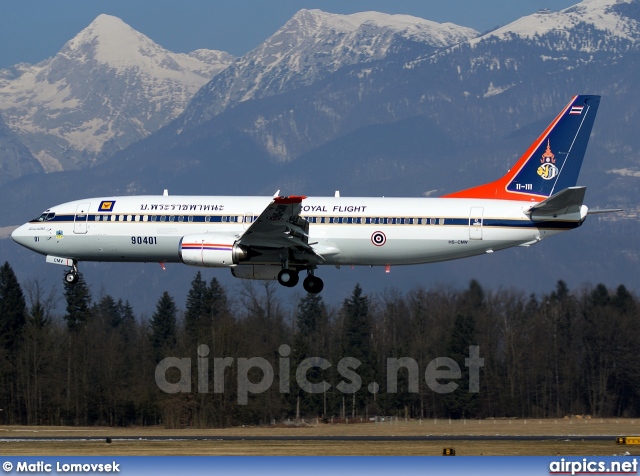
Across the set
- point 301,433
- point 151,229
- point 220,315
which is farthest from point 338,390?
point 151,229

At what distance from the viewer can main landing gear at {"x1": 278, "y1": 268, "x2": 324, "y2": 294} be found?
61938mm

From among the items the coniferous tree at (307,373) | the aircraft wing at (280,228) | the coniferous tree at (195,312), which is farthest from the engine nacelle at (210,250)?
the coniferous tree at (195,312)

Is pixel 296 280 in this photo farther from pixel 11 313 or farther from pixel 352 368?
pixel 11 313

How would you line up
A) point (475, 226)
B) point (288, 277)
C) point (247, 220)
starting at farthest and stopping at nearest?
point (288, 277) < point (247, 220) < point (475, 226)

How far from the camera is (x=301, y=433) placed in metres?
65.9

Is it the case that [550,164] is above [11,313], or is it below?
above

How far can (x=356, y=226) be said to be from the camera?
199ft

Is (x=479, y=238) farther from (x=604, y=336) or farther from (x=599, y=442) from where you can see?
(x=604, y=336)

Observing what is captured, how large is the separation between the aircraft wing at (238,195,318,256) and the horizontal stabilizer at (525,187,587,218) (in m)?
10.9

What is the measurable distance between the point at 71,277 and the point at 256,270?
10077 millimetres

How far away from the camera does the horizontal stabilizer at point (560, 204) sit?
57.1 meters

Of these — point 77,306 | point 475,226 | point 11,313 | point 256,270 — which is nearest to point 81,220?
point 256,270

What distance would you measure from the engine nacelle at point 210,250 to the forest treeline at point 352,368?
26796mm

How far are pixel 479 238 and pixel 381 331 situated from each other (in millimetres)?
52000
